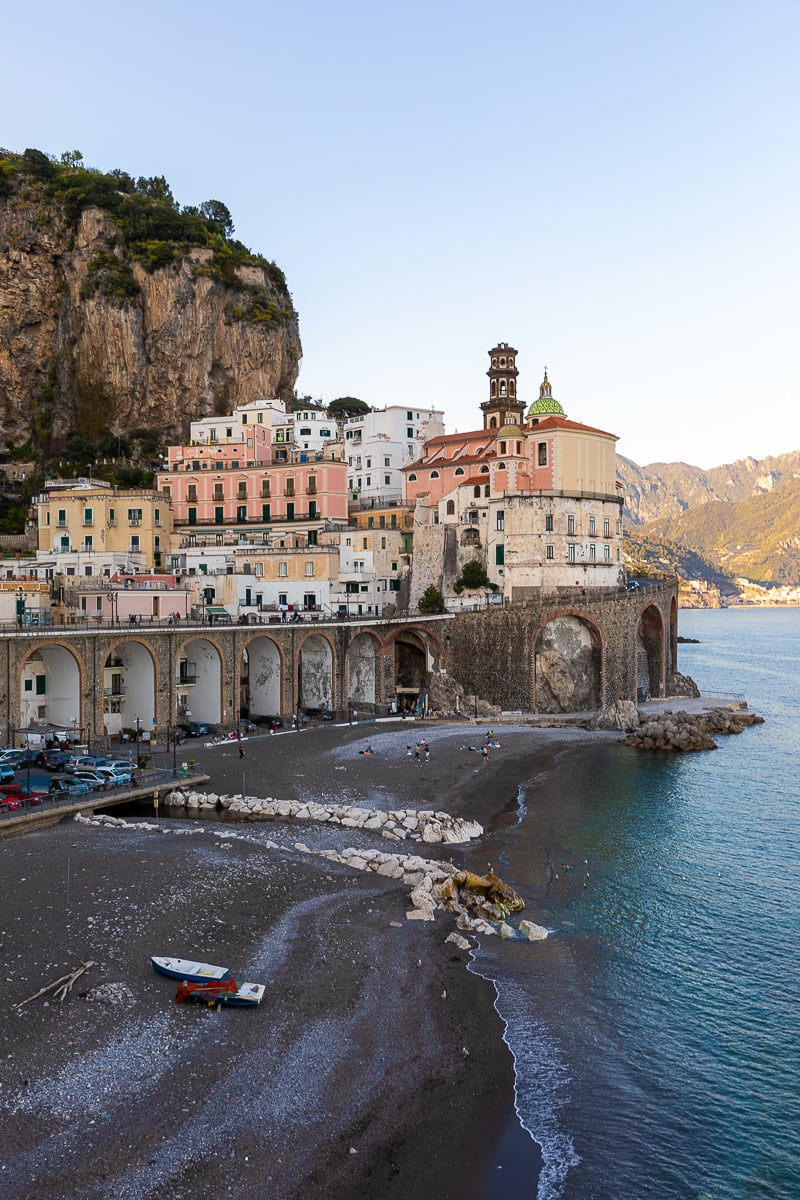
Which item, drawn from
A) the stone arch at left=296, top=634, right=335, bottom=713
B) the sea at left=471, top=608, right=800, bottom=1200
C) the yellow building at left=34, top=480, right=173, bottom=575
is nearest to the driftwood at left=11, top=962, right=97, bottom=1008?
the sea at left=471, top=608, right=800, bottom=1200

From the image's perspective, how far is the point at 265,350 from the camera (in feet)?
360

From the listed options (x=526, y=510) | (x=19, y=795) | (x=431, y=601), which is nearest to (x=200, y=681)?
(x=19, y=795)

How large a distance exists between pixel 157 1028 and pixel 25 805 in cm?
2062

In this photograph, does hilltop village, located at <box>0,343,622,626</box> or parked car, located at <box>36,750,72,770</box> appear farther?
hilltop village, located at <box>0,343,622,626</box>

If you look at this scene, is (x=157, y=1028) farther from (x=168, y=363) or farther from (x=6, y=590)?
(x=168, y=363)

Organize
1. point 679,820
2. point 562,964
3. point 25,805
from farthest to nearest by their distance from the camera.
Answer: point 679,820, point 25,805, point 562,964

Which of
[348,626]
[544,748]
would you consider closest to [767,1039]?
[544,748]

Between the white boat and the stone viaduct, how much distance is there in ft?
89.7

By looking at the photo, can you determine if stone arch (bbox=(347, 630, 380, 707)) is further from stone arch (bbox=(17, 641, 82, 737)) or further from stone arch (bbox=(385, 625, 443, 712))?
stone arch (bbox=(17, 641, 82, 737))

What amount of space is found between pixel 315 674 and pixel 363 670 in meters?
4.93

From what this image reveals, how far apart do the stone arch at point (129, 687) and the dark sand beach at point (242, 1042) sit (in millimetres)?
19346

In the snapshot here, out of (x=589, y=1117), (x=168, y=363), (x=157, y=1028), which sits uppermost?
(x=168, y=363)

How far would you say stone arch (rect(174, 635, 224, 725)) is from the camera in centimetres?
6181

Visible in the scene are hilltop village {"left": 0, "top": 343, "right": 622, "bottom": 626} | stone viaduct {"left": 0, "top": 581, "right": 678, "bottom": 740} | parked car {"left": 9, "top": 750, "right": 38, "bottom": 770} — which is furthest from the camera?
hilltop village {"left": 0, "top": 343, "right": 622, "bottom": 626}
